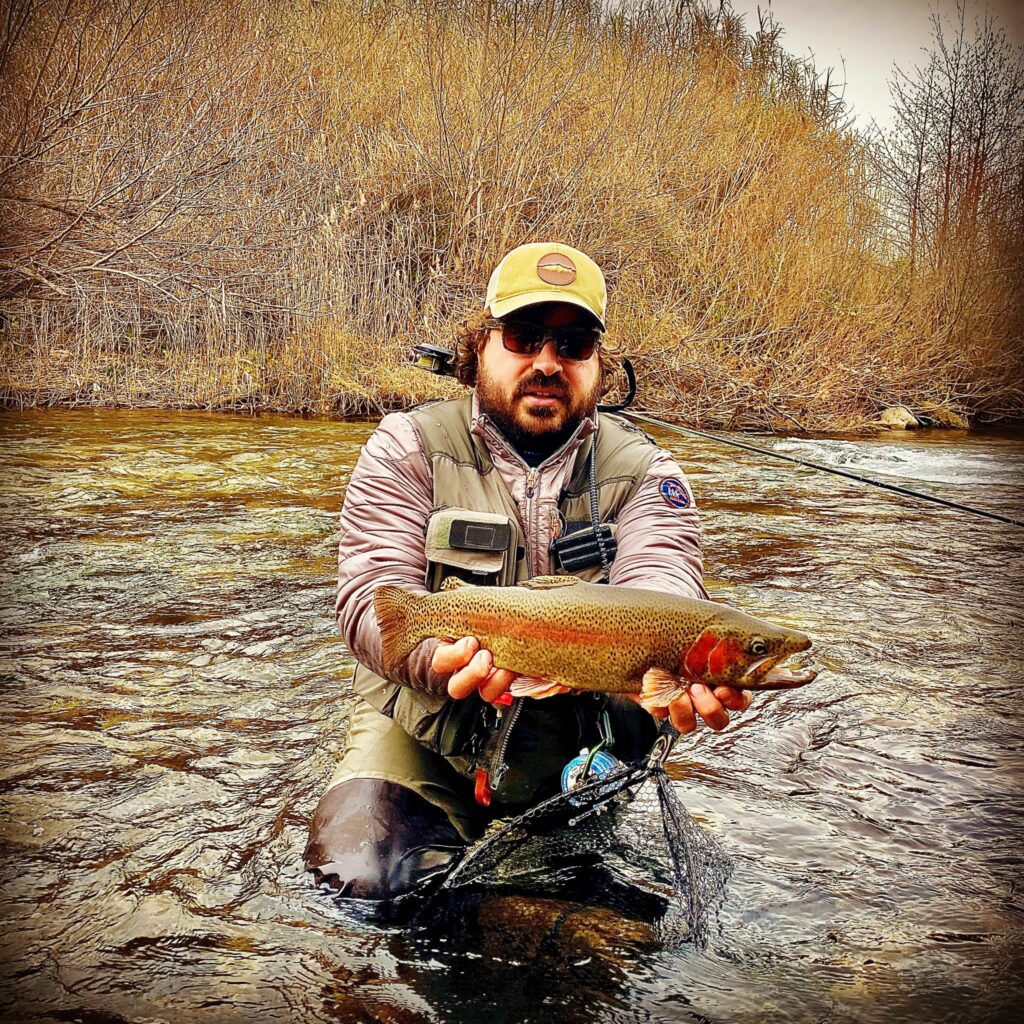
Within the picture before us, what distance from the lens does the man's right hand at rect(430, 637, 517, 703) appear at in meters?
2.59

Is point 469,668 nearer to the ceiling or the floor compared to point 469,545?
nearer to the floor

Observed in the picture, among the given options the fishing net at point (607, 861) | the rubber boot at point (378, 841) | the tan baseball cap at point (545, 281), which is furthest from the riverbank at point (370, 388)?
the rubber boot at point (378, 841)

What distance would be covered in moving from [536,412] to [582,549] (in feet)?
1.45

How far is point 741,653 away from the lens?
2.43 m

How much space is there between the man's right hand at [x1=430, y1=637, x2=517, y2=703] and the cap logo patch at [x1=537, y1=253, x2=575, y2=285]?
3.88 feet

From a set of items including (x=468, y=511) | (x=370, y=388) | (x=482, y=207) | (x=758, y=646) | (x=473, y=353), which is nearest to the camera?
(x=758, y=646)

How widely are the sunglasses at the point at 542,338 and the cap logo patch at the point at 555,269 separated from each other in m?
0.14

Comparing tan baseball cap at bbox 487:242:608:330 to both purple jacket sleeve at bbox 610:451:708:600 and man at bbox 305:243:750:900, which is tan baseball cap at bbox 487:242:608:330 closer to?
man at bbox 305:243:750:900

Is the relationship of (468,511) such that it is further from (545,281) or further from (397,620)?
(545,281)

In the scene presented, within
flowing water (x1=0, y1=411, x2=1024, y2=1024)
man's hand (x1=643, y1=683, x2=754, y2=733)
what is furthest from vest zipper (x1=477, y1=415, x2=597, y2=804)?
man's hand (x1=643, y1=683, x2=754, y2=733)

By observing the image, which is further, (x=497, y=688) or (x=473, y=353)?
(x=473, y=353)

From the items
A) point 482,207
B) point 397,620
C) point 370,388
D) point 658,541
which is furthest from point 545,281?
point 482,207

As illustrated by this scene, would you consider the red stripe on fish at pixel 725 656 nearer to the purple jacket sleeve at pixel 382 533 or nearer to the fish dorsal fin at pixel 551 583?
the fish dorsal fin at pixel 551 583

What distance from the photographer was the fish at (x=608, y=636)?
8.00 ft
